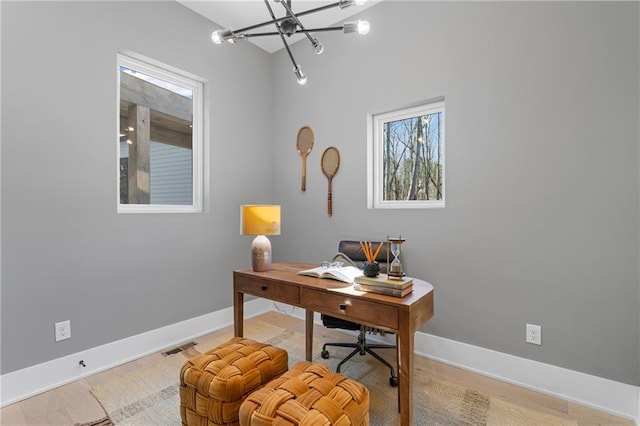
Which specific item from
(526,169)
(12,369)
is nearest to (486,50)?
(526,169)

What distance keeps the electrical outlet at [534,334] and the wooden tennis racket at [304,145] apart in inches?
87.7

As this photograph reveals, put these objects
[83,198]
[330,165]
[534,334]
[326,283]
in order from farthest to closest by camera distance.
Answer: [330,165]
[83,198]
[534,334]
[326,283]

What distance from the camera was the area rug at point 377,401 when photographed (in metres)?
1.67

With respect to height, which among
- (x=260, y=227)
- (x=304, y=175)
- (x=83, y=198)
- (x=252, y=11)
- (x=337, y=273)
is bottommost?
(x=337, y=273)

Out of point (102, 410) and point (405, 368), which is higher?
point (405, 368)

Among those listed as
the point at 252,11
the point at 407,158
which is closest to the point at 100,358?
the point at 407,158

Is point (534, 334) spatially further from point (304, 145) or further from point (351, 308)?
point (304, 145)

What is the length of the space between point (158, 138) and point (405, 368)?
2658 mm

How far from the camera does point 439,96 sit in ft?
7.79

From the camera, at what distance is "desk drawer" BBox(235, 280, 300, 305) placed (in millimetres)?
1749

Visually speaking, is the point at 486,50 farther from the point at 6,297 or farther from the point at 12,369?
the point at 12,369

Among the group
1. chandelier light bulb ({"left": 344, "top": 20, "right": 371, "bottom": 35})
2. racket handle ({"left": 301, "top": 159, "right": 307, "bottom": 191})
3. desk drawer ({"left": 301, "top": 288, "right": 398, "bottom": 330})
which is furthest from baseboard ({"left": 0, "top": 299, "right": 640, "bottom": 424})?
chandelier light bulb ({"left": 344, "top": 20, "right": 371, "bottom": 35})

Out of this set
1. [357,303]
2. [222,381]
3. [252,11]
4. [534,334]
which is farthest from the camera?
[252,11]

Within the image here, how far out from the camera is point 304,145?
323 cm
